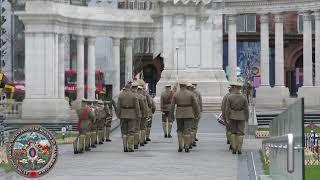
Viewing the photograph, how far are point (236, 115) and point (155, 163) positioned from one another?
5.16 meters

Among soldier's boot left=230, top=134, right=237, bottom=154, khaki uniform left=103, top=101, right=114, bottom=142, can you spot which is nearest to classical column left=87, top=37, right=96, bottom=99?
khaki uniform left=103, top=101, right=114, bottom=142

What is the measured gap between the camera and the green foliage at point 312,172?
18.8 m

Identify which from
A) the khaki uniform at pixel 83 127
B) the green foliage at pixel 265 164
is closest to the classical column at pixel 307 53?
the khaki uniform at pixel 83 127

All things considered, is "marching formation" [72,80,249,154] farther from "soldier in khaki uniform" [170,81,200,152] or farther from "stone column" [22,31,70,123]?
"stone column" [22,31,70,123]

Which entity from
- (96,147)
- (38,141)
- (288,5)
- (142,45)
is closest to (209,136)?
(96,147)

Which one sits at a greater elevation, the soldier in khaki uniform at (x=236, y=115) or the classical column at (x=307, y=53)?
the classical column at (x=307, y=53)

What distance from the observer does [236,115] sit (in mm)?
25891

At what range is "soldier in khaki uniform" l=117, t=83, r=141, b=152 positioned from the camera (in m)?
26.6

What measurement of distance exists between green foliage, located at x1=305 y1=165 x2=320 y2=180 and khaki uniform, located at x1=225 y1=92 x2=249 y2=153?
4607mm

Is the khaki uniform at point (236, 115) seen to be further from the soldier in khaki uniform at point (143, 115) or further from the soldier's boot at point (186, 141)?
the soldier in khaki uniform at point (143, 115)

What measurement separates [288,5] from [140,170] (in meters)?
48.5

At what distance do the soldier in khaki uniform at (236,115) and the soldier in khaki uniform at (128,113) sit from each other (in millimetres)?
3174

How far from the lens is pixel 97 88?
77.5 m

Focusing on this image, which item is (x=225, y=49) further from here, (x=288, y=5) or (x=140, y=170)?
(x=140, y=170)
